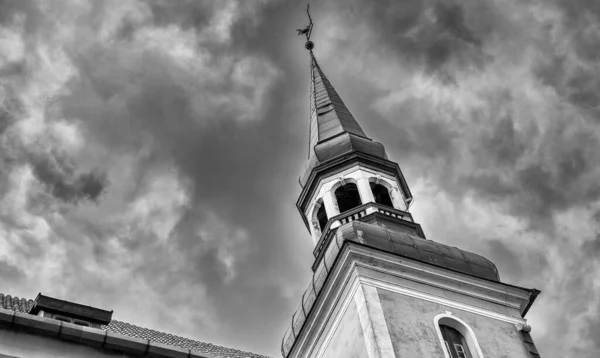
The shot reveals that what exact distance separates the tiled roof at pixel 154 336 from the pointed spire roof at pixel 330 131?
11156mm

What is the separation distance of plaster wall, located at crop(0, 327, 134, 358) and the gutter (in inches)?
2.5

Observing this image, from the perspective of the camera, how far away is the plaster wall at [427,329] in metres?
21.7

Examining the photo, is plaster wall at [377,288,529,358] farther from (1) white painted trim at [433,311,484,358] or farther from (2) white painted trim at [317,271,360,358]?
(2) white painted trim at [317,271,360,358]

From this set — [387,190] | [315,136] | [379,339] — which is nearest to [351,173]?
[387,190]

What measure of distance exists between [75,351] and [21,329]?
901 mm

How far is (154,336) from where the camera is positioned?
19.2 metres

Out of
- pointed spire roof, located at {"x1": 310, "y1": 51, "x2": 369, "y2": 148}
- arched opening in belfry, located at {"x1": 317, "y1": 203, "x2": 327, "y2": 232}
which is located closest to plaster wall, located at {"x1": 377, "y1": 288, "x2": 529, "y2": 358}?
arched opening in belfry, located at {"x1": 317, "y1": 203, "x2": 327, "y2": 232}

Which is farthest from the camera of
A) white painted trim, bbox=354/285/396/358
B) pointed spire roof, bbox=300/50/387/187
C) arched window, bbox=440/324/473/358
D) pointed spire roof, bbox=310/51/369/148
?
pointed spire roof, bbox=310/51/369/148

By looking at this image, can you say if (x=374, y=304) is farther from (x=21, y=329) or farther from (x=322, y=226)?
(x=21, y=329)

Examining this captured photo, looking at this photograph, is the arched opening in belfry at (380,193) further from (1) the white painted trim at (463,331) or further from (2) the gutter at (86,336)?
(2) the gutter at (86,336)

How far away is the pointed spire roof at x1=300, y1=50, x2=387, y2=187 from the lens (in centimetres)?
3186

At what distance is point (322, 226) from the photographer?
30.3 metres

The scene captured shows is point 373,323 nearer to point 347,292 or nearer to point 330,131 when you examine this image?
point 347,292

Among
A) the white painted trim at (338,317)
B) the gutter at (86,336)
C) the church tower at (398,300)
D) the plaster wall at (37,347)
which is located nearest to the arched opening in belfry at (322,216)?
the church tower at (398,300)
